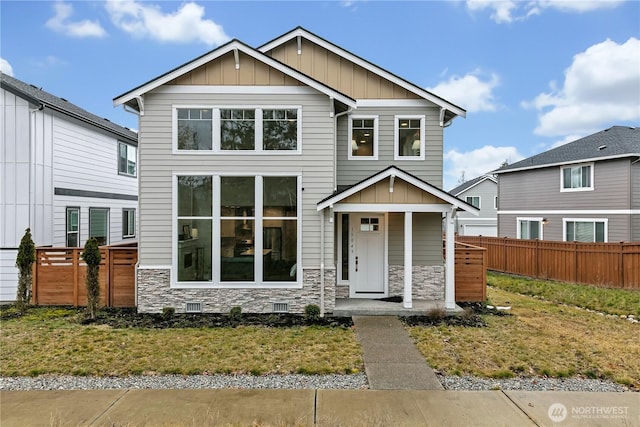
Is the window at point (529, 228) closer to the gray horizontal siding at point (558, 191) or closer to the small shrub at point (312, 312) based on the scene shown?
the gray horizontal siding at point (558, 191)

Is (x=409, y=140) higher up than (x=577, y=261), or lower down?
higher up

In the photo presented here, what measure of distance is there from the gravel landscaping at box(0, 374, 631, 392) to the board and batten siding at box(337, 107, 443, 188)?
18.8 ft

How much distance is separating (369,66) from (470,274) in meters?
6.54

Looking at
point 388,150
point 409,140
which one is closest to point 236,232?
point 388,150

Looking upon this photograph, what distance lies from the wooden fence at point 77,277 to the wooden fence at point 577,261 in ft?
46.6

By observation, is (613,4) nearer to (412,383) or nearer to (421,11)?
(421,11)

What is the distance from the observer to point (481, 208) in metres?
29.7

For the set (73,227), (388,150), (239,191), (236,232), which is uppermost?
(388,150)

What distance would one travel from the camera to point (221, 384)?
493 centimetres

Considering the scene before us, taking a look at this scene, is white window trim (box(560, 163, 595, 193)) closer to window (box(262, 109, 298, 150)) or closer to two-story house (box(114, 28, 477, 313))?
two-story house (box(114, 28, 477, 313))

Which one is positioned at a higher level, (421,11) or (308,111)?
(421,11)

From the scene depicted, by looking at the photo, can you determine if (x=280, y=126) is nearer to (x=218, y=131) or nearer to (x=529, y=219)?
(x=218, y=131)

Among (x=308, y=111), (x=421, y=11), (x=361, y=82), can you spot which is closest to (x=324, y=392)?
(x=308, y=111)

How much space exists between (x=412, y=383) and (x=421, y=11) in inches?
545
